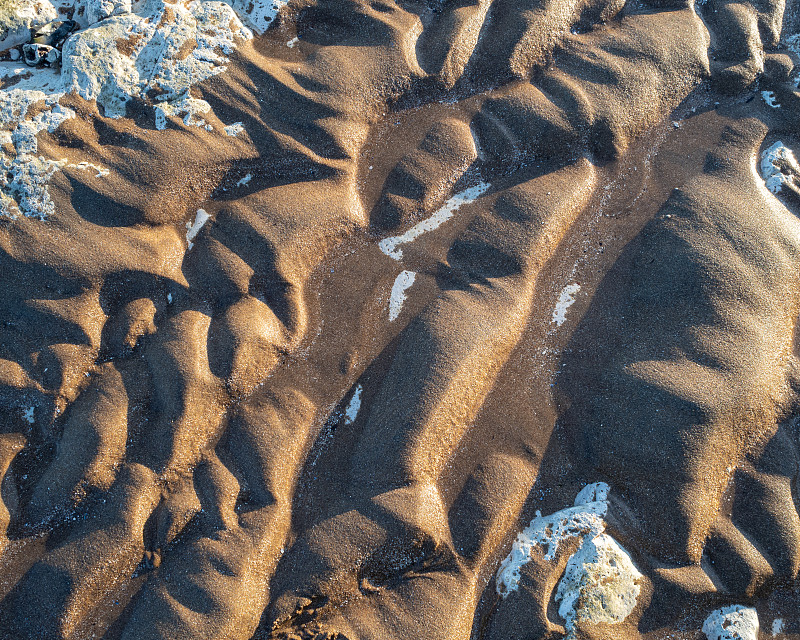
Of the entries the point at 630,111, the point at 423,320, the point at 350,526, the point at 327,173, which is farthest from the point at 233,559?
the point at 630,111

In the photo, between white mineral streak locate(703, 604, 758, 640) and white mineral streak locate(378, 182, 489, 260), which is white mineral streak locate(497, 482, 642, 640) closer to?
white mineral streak locate(703, 604, 758, 640)

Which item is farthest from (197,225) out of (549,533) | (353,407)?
(549,533)

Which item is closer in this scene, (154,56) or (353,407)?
(353,407)

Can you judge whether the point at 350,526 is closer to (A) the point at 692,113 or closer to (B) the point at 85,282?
(B) the point at 85,282

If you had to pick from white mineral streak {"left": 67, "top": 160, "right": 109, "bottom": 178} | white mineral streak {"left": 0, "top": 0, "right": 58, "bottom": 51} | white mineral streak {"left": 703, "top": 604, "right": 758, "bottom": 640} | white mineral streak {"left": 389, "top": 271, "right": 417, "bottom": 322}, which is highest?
white mineral streak {"left": 0, "top": 0, "right": 58, "bottom": 51}

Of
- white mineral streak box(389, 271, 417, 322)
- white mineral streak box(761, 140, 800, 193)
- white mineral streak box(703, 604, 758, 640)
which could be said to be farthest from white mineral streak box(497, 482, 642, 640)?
white mineral streak box(761, 140, 800, 193)

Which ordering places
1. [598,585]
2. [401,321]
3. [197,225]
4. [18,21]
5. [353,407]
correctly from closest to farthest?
[598,585] → [353,407] → [401,321] → [197,225] → [18,21]

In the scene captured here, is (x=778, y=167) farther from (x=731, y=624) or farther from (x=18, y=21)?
(x=18, y=21)
